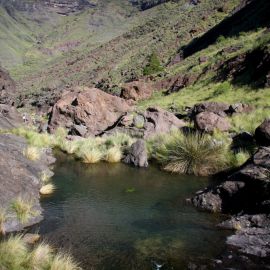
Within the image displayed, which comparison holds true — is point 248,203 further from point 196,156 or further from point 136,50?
point 136,50

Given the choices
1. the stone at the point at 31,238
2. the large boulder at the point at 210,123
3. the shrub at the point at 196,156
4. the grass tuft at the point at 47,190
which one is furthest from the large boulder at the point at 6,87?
the stone at the point at 31,238

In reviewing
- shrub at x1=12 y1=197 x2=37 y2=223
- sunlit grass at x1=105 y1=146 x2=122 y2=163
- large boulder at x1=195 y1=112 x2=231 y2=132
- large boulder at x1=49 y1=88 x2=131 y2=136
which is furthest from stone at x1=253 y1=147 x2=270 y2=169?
large boulder at x1=49 y1=88 x2=131 y2=136

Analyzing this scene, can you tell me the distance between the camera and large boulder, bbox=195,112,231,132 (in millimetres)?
21719

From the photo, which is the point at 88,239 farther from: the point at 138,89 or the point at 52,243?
the point at 138,89

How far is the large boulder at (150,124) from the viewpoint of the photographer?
24.5 metres

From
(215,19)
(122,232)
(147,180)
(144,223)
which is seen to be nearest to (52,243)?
(122,232)

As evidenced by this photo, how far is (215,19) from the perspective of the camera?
279ft

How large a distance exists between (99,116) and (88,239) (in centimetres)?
1994

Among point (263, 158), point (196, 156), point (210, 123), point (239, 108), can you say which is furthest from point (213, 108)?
point (263, 158)

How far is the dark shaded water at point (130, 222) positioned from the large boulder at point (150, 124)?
23.4 ft

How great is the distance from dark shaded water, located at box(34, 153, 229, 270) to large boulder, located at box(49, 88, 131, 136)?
12079mm

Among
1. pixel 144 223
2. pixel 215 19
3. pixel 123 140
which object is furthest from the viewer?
pixel 215 19

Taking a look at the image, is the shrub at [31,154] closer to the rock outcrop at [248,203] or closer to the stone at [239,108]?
the rock outcrop at [248,203]

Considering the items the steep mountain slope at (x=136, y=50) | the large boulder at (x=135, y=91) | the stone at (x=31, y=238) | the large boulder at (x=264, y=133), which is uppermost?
the steep mountain slope at (x=136, y=50)
